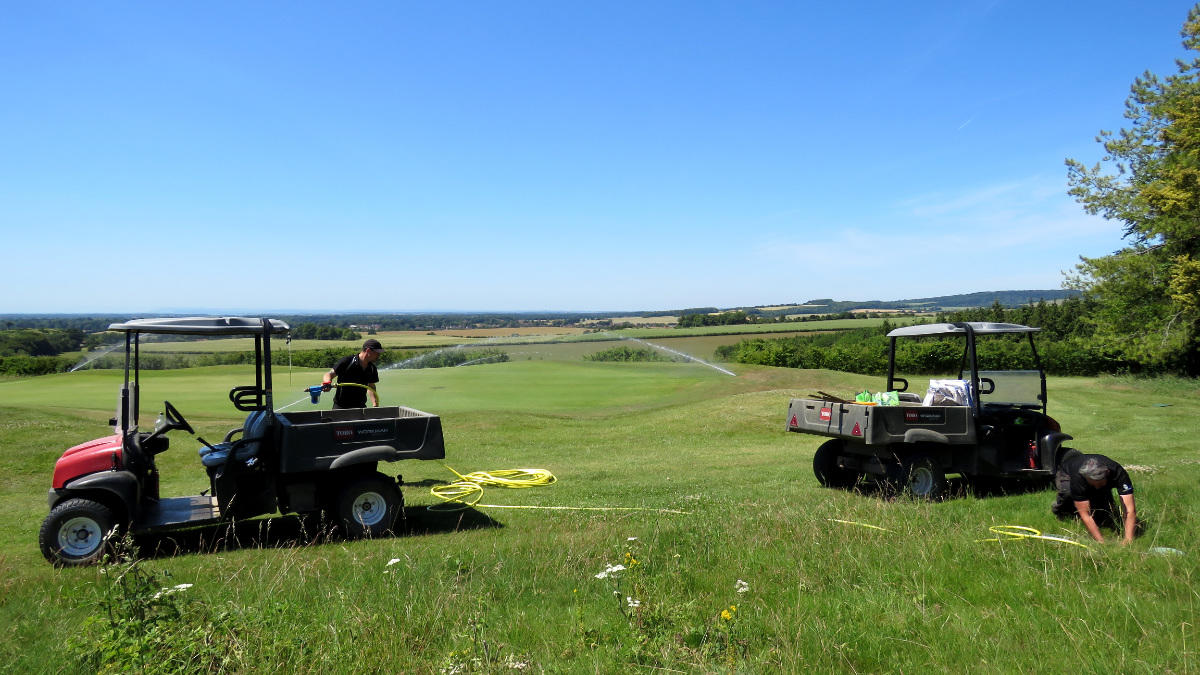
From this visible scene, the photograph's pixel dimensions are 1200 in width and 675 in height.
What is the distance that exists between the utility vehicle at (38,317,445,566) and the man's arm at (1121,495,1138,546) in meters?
7.11

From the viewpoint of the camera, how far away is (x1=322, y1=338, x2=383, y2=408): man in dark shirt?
10789 millimetres

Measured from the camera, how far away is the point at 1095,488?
7738 millimetres

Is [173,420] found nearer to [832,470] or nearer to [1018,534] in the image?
[1018,534]

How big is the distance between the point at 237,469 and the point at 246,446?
25 centimetres

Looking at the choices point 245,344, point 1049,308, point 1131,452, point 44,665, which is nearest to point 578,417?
point 1131,452

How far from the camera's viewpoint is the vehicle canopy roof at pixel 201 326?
8.00 m

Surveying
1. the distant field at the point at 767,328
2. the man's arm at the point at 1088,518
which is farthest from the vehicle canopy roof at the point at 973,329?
the distant field at the point at 767,328

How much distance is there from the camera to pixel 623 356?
43.3m

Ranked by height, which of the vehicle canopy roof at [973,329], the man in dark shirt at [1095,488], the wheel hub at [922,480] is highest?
the vehicle canopy roof at [973,329]

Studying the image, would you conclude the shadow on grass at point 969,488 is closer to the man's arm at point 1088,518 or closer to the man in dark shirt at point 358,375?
the man's arm at point 1088,518

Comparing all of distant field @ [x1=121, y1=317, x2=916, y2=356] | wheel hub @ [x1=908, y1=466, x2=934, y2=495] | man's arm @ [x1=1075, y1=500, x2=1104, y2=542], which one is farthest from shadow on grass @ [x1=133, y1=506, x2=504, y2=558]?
man's arm @ [x1=1075, y1=500, x2=1104, y2=542]

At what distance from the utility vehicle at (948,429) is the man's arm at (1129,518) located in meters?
2.90

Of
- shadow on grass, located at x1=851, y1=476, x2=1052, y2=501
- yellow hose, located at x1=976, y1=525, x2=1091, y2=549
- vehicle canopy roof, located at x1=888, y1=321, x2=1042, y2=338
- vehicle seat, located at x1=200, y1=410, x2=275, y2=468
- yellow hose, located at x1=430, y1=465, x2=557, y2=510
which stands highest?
vehicle canopy roof, located at x1=888, y1=321, x2=1042, y2=338

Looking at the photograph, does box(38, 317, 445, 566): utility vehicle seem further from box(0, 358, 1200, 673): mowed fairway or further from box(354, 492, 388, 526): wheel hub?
box(0, 358, 1200, 673): mowed fairway
